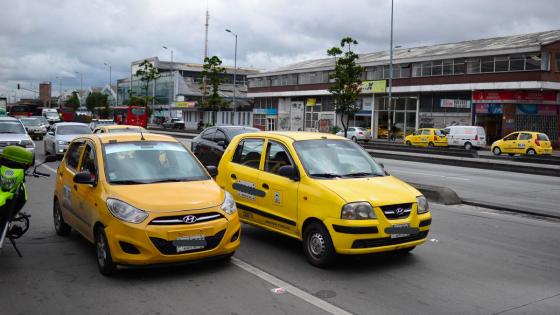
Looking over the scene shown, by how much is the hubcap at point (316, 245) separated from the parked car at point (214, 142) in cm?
882

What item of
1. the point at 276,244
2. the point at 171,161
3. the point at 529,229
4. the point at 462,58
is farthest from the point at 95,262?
the point at 462,58

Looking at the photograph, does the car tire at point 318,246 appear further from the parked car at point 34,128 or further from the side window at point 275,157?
the parked car at point 34,128

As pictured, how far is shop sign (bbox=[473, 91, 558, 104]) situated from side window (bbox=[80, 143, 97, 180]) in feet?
145

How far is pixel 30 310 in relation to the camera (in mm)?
5180

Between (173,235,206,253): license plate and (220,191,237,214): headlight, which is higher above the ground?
(220,191,237,214): headlight

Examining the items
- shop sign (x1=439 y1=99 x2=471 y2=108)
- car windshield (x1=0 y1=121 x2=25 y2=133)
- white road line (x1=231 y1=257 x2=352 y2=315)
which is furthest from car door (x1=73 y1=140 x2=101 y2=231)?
shop sign (x1=439 y1=99 x2=471 y2=108)

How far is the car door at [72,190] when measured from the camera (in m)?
7.07

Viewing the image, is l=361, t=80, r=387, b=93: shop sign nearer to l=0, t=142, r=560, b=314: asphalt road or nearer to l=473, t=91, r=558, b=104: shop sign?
l=473, t=91, r=558, b=104: shop sign

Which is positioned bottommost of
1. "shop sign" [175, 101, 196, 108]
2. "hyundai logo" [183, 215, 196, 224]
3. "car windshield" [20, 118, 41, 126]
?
"hyundai logo" [183, 215, 196, 224]

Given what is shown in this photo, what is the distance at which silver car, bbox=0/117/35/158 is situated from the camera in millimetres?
19516

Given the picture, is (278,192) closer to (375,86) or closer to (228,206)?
(228,206)

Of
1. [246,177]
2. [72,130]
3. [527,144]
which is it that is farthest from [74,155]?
[527,144]

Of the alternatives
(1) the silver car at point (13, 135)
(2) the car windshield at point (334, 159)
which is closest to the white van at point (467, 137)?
(1) the silver car at point (13, 135)

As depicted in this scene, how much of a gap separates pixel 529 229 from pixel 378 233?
15.4 feet
